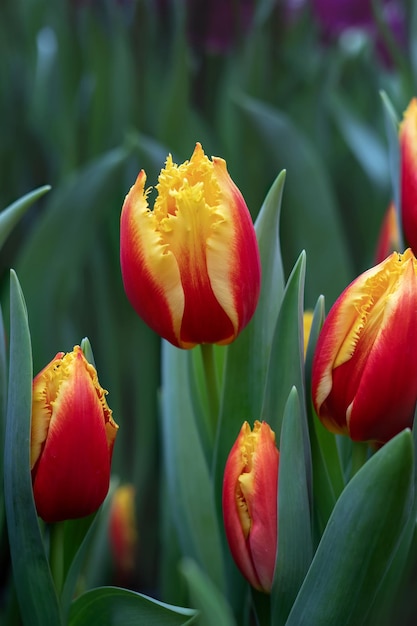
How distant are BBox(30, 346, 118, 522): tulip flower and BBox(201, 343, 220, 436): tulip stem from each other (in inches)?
2.5

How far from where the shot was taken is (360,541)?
12.2 inches

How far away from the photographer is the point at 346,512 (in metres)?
0.31

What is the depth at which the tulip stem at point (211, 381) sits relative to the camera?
1.28 ft

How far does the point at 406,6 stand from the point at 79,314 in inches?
19.8

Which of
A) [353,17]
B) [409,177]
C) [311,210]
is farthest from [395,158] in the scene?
[353,17]

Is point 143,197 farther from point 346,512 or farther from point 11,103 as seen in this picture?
point 11,103

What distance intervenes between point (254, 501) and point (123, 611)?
0.07 meters

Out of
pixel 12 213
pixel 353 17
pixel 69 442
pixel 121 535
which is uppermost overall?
pixel 353 17

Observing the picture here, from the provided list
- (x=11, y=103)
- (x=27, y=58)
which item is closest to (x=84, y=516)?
(x=11, y=103)

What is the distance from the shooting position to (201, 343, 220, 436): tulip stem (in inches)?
15.4

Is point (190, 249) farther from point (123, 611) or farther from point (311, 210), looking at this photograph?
point (311, 210)

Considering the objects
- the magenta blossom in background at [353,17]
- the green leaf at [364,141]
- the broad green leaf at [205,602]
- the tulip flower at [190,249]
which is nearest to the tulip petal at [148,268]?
the tulip flower at [190,249]

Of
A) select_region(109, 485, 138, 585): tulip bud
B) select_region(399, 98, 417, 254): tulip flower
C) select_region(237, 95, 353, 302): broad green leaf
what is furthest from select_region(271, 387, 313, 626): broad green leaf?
select_region(237, 95, 353, 302): broad green leaf

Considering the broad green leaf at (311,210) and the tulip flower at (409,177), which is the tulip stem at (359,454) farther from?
the broad green leaf at (311,210)
